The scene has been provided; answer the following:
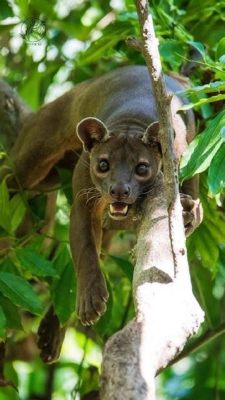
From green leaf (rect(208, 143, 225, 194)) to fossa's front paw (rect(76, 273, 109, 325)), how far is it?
1.19 metres

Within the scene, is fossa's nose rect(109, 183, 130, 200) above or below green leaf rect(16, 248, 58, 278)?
above

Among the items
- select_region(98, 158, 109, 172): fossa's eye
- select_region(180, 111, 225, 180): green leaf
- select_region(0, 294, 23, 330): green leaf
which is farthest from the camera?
select_region(98, 158, 109, 172): fossa's eye

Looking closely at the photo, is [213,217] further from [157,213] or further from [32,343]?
[32,343]

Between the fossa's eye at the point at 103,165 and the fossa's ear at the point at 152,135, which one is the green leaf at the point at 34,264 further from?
the fossa's ear at the point at 152,135

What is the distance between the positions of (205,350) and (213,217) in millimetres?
2754

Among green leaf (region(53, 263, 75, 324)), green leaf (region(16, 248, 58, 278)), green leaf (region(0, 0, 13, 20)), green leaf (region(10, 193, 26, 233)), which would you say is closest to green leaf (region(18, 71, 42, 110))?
green leaf (region(0, 0, 13, 20))

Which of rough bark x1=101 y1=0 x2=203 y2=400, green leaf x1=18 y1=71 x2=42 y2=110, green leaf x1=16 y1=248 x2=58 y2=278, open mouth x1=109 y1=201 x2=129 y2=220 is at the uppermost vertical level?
green leaf x1=18 y1=71 x2=42 y2=110

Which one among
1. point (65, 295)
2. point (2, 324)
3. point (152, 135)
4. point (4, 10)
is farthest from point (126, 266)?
point (4, 10)

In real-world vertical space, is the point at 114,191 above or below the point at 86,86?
below

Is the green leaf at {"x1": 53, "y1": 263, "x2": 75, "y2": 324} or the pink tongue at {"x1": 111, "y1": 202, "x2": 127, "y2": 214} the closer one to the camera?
the pink tongue at {"x1": 111, "y1": 202, "x2": 127, "y2": 214}

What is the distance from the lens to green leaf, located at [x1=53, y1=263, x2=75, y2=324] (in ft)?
16.5

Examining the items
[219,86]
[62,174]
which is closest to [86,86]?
[62,174]

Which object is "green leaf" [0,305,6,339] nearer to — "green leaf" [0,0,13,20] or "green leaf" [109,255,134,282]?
"green leaf" [109,255,134,282]

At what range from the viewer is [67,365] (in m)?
6.92
